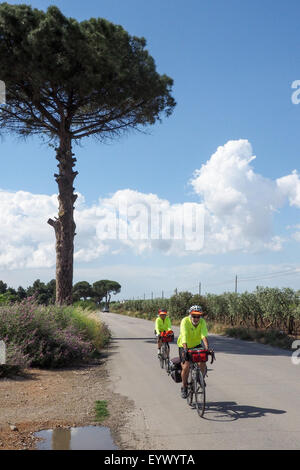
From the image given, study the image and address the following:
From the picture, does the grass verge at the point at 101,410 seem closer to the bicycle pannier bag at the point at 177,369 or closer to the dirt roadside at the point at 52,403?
the dirt roadside at the point at 52,403

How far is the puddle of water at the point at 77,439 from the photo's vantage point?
5.33 m

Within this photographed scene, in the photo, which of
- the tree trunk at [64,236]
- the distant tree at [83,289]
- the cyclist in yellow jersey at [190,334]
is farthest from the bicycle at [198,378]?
the distant tree at [83,289]

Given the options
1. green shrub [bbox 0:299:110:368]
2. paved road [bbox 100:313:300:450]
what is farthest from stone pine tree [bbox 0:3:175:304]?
paved road [bbox 100:313:300:450]

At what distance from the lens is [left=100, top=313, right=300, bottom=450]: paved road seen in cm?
545

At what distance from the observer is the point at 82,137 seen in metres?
25.1

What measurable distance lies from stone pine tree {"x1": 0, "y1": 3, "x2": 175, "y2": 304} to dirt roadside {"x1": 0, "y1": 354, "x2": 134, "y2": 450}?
439 inches

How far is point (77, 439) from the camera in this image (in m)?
5.68

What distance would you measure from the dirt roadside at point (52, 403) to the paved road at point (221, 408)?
1.04 feet

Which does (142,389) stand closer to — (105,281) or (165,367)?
(165,367)

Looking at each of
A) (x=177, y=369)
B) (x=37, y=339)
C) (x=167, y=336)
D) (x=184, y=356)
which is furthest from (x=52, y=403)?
(x=167, y=336)

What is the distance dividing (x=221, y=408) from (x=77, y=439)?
2.66 m
